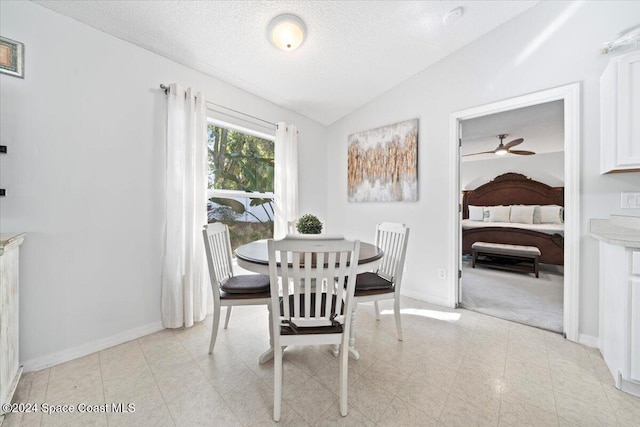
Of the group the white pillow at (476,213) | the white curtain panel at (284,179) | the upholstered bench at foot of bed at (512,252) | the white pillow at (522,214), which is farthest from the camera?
the white pillow at (476,213)

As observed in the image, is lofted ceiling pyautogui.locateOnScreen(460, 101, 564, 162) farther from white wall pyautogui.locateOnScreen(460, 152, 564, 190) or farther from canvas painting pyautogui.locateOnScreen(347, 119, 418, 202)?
canvas painting pyautogui.locateOnScreen(347, 119, 418, 202)

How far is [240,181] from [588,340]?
3.45 meters

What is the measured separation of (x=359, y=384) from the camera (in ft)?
4.85

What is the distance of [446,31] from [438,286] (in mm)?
2568

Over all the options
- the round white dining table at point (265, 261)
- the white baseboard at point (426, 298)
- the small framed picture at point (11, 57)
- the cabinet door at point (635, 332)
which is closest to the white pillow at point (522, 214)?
the white baseboard at point (426, 298)

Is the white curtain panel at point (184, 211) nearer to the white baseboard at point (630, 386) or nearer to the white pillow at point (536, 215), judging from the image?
the white baseboard at point (630, 386)

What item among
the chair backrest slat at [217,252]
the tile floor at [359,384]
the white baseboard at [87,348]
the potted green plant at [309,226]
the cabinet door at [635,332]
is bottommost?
the tile floor at [359,384]

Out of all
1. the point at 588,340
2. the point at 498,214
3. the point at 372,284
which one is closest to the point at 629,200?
the point at 588,340

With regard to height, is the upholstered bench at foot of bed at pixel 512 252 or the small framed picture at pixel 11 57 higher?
the small framed picture at pixel 11 57

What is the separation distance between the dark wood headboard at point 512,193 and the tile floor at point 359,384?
417cm

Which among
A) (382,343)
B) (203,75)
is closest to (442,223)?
(382,343)

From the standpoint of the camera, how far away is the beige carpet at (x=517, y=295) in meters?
2.41

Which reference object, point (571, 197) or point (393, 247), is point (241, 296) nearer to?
point (393, 247)

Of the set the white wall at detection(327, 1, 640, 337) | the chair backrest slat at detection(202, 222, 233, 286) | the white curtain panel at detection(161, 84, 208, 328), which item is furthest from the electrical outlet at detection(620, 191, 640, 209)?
the white curtain panel at detection(161, 84, 208, 328)
